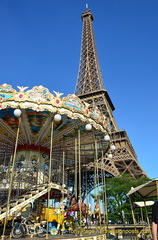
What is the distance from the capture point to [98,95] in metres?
41.1

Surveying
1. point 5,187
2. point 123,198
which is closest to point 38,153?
point 5,187

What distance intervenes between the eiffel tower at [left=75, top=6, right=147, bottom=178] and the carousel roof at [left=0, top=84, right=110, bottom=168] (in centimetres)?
1556

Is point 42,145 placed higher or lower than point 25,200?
higher

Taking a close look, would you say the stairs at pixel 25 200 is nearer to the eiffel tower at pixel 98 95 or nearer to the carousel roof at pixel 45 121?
the carousel roof at pixel 45 121

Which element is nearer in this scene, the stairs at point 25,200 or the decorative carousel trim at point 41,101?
the stairs at point 25,200

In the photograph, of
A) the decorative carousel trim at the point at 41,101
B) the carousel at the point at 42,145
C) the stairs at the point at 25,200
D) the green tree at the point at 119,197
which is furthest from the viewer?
the green tree at the point at 119,197

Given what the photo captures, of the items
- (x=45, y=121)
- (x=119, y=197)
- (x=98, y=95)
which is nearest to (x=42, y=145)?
(x=45, y=121)

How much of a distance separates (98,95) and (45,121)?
3020cm

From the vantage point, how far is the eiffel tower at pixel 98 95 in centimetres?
3158

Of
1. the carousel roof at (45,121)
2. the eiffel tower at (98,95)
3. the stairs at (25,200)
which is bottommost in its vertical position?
the stairs at (25,200)

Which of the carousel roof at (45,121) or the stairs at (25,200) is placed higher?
the carousel roof at (45,121)

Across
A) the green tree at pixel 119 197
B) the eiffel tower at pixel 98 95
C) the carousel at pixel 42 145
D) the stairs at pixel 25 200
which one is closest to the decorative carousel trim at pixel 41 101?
the carousel at pixel 42 145

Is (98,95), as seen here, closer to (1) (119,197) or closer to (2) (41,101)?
(1) (119,197)

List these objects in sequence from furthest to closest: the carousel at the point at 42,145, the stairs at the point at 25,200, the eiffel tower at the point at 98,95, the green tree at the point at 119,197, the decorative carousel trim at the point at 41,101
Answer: the eiffel tower at the point at 98,95, the green tree at the point at 119,197, the decorative carousel trim at the point at 41,101, the carousel at the point at 42,145, the stairs at the point at 25,200
